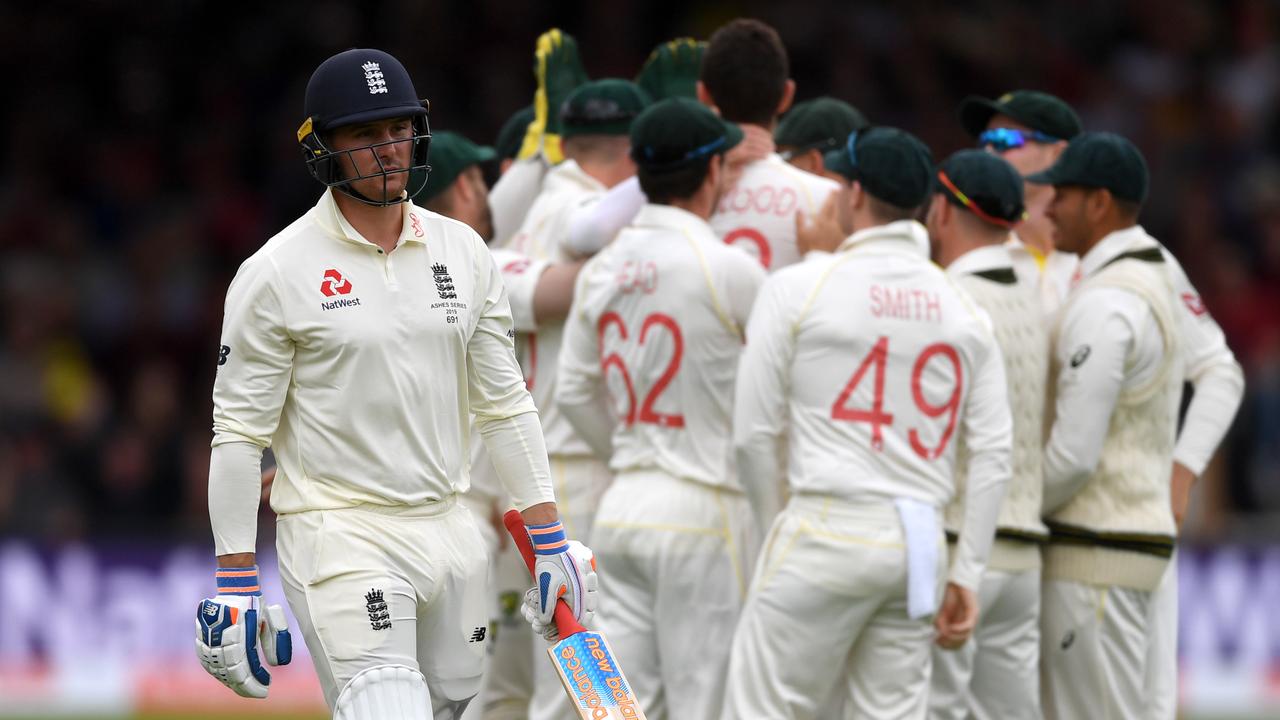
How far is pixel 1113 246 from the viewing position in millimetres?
6516

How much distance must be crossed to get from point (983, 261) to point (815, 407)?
0.98 metres

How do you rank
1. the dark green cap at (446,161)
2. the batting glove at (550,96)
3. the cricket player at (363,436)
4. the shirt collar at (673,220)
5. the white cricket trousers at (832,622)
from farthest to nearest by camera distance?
the batting glove at (550,96) < the dark green cap at (446,161) < the shirt collar at (673,220) < the white cricket trousers at (832,622) < the cricket player at (363,436)

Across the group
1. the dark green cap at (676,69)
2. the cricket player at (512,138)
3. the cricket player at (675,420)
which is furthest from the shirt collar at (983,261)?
the cricket player at (512,138)

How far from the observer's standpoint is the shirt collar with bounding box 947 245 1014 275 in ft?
21.1

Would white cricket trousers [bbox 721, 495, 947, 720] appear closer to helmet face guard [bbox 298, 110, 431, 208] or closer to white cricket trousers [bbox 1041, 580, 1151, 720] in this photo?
white cricket trousers [bbox 1041, 580, 1151, 720]

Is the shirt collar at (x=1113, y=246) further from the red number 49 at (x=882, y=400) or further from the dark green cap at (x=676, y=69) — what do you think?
the dark green cap at (x=676, y=69)

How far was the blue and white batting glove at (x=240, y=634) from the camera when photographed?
4.36m

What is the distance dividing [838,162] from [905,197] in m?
0.32

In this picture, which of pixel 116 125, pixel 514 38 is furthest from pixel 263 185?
pixel 514 38

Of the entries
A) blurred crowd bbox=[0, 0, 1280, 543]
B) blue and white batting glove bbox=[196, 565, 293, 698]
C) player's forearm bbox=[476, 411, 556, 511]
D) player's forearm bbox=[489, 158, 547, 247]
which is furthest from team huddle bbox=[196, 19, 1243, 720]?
blurred crowd bbox=[0, 0, 1280, 543]

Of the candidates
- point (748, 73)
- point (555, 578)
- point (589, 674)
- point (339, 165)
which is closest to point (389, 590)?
point (555, 578)

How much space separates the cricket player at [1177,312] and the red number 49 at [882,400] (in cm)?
A: 96

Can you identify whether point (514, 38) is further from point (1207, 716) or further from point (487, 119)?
point (1207, 716)

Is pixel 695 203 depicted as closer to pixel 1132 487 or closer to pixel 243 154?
pixel 1132 487
